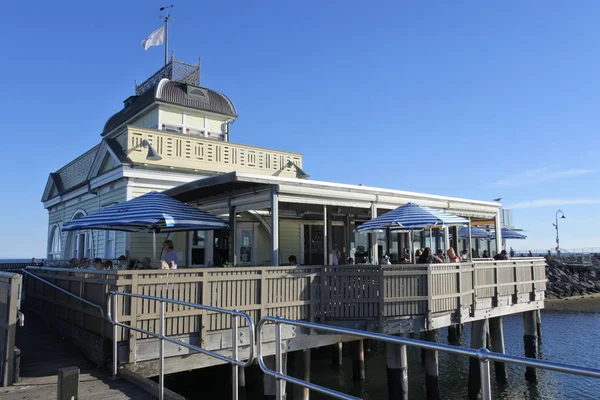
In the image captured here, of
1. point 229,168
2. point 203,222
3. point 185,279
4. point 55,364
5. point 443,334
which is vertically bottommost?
point 443,334

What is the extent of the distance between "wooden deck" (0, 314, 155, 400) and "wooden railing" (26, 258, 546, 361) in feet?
1.68

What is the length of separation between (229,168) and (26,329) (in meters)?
8.88

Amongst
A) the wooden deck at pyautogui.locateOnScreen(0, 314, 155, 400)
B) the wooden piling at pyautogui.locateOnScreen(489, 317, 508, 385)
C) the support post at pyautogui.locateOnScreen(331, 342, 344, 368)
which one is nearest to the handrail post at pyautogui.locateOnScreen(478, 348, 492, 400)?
the wooden deck at pyautogui.locateOnScreen(0, 314, 155, 400)

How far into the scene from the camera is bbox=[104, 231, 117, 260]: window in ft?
51.7

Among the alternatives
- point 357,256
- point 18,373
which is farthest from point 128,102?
point 18,373

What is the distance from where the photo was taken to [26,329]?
1005cm

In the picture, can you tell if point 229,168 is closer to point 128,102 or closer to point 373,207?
point 373,207

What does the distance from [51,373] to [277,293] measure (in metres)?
4.16

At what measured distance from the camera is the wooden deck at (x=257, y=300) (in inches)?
310

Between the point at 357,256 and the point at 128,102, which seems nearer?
the point at 357,256

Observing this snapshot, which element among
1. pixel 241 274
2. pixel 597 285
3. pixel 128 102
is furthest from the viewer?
pixel 597 285

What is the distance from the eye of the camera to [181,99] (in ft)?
66.1

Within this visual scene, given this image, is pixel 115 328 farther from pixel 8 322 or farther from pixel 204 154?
pixel 204 154

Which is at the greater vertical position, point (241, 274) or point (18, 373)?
point (241, 274)
